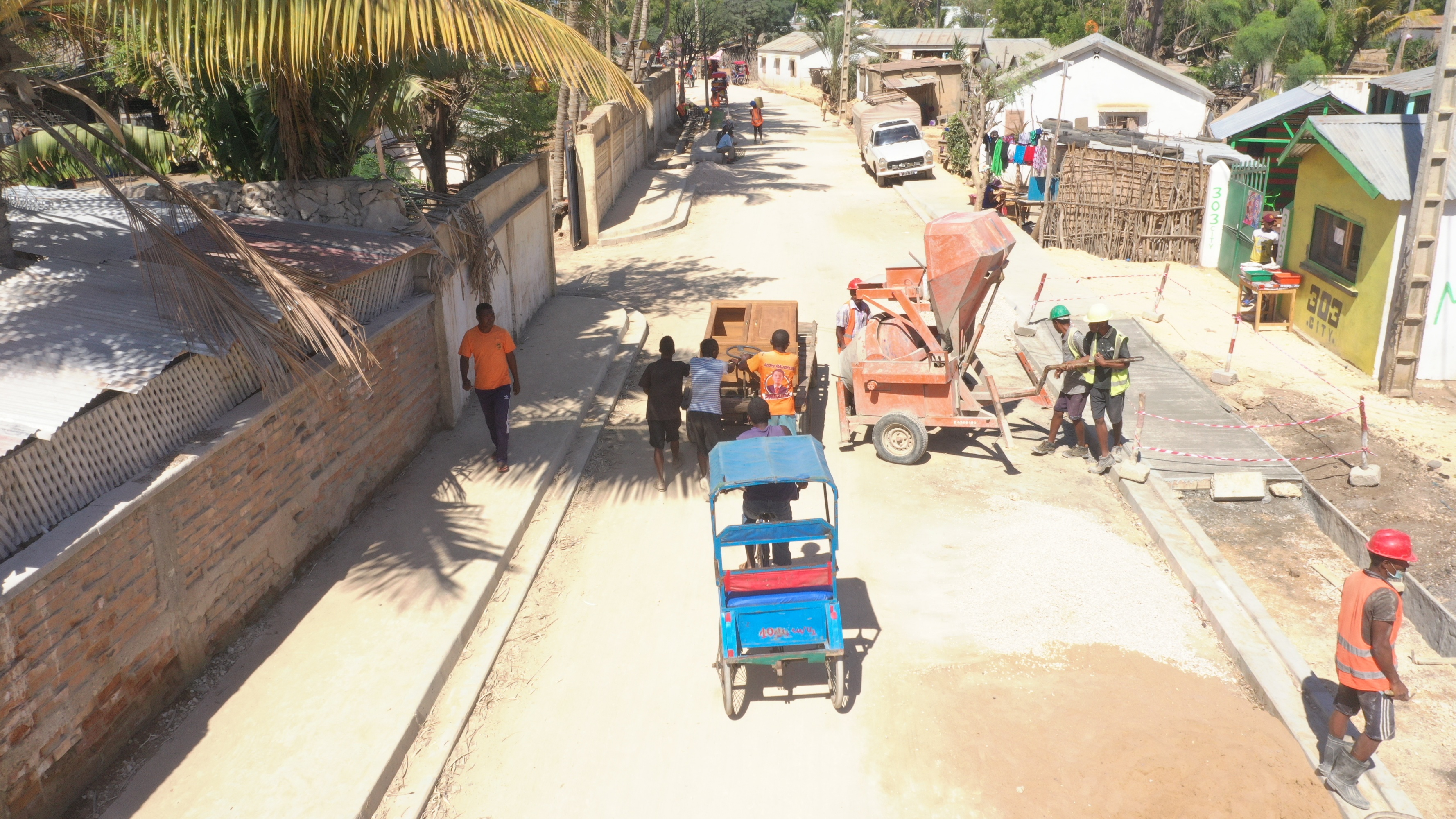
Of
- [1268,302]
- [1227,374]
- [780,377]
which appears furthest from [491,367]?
[1268,302]

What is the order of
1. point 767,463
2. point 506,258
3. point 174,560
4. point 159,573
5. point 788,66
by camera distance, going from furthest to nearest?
1. point 788,66
2. point 506,258
3. point 767,463
4. point 174,560
5. point 159,573

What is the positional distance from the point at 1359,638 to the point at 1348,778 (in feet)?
2.67

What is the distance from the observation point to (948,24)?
7006 cm

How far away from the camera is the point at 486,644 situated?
7234mm

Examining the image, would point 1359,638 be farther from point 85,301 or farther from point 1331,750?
point 85,301

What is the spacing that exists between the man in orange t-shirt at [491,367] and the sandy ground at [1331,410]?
303 inches

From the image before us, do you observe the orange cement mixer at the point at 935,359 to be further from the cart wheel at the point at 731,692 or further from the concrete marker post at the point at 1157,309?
the concrete marker post at the point at 1157,309

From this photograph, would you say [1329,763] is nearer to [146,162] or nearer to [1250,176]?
[146,162]

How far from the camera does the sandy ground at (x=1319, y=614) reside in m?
6.00

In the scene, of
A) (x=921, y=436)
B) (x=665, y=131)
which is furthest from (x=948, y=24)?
(x=921, y=436)

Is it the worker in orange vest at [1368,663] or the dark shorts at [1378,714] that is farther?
the dark shorts at [1378,714]

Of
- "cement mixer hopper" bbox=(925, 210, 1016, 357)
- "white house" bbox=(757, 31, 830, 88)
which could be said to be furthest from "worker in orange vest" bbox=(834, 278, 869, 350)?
"white house" bbox=(757, 31, 830, 88)

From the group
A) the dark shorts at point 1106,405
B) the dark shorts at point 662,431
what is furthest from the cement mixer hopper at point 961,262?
the dark shorts at point 662,431

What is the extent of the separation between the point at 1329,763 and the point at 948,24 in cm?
7117
